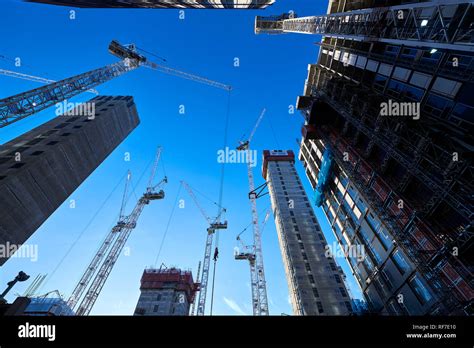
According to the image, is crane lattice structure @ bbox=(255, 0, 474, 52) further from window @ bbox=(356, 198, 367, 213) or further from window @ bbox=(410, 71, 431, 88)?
window @ bbox=(356, 198, 367, 213)

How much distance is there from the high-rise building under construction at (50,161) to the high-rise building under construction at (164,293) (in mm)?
41324

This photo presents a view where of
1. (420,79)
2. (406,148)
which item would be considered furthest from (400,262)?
(420,79)

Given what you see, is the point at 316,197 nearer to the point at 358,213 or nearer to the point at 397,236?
the point at 358,213

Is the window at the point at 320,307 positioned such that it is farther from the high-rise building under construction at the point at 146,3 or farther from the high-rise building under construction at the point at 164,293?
the high-rise building under construction at the point at 146,3

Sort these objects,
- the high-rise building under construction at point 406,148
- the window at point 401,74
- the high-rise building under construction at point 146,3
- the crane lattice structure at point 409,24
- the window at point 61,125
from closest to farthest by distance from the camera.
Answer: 1. the crane lattice structure at point 409,24
2. the high-rise building under construction at point 406,148
3. the window at point 401,74
4. the high-rise building under construction at point 146,3
5. the window at point 61,125

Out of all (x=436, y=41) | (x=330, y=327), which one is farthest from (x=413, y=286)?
(x=330, y=327)

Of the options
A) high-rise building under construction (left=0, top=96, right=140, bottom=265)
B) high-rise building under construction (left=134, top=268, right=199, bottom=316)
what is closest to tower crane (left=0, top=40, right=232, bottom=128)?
high-rise building under construction (left=0, top=96, right=140, bottom=265)

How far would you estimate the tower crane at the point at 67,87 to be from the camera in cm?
3048

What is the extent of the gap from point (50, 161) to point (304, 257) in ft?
194

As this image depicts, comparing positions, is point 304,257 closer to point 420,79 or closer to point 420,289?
point 420,289

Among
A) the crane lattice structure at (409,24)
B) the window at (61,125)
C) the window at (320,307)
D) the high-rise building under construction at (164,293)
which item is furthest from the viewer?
the high-rise building under construction at (164,293)

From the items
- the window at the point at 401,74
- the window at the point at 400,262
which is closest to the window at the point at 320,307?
the window at the point at 400,262

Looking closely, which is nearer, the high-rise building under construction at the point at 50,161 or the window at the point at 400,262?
the window at the point at 400,262

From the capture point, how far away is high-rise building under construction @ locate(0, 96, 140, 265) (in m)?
31.8
